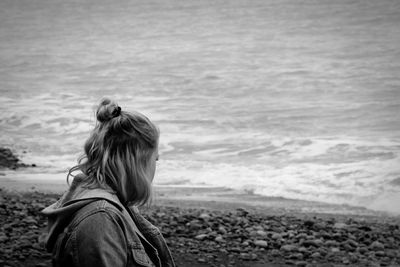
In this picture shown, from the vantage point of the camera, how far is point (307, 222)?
8.83 m

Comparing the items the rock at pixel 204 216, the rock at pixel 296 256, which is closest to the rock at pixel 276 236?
the rock at pixel 296 256

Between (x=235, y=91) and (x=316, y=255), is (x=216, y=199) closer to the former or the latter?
(x=316, y=255)

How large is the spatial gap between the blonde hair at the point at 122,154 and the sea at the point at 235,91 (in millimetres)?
7500

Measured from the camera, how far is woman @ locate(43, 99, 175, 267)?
225 centimetres

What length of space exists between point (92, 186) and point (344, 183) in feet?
38.5

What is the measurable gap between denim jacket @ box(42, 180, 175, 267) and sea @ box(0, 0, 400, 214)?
7.52 m

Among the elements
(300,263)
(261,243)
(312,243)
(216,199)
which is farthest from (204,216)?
(216,199)

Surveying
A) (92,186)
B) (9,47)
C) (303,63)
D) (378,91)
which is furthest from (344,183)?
(9,47)

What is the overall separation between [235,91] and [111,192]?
3043cm

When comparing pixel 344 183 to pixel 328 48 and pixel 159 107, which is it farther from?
pixel 328 48

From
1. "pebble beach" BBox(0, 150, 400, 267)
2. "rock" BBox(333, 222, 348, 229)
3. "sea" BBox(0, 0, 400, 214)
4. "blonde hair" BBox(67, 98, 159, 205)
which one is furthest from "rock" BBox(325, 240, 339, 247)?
"blonde hair" BBox(67, 98, 159, 205)

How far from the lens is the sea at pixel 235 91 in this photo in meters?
14.9

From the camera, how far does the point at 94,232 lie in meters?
2.22

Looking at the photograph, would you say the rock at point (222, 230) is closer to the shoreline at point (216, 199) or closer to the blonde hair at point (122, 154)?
the shoreline at point (216, 199)
